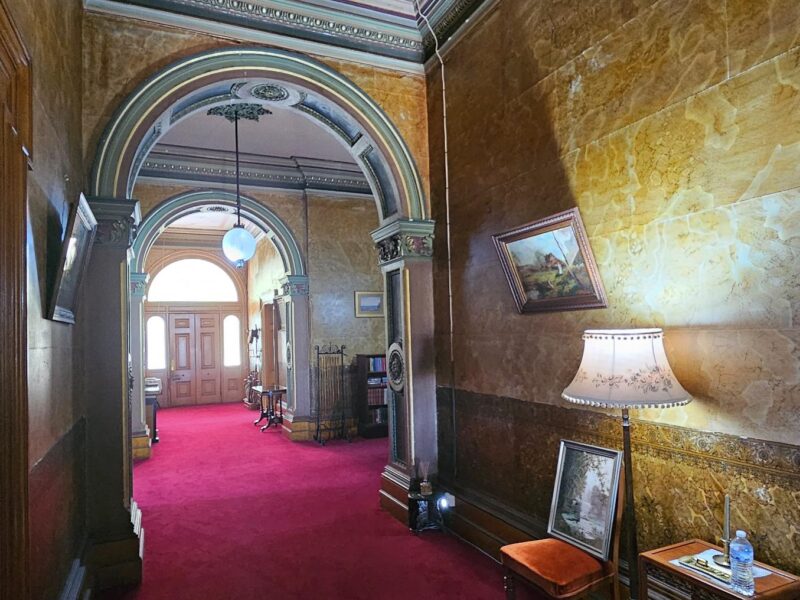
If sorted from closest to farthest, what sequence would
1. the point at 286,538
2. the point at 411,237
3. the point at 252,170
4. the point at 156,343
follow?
the point at 286,538 < the point at 411,237 < the point at 252,170 < the point at 156,343

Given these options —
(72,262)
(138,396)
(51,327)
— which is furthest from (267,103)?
(138,396)

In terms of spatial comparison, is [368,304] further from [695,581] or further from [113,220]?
[695,581]

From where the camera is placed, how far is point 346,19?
4.49m

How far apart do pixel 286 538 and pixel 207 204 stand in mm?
5377

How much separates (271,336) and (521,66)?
29.1 ft

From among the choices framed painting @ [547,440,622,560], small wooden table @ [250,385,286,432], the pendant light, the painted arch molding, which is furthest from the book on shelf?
framed painting @ [547,440,622,560]

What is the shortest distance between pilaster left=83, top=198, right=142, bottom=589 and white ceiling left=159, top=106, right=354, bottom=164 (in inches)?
116

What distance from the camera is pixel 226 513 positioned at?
5020 mm

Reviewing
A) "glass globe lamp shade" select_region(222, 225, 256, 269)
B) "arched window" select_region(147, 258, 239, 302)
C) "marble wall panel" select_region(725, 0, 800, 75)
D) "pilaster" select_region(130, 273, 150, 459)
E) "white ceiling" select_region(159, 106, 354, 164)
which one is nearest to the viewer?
"marble wall panel" select_region(725, 0, 800, 75)

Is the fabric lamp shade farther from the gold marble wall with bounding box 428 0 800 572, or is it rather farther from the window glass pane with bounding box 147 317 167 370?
the window glass pane with bounding box 147 317 167 370

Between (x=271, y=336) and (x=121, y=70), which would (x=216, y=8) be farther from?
(x=271, y=336)

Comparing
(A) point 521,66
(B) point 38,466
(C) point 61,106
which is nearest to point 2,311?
(B) point 38,466

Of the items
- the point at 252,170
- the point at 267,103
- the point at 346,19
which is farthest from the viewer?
the point at 252,170

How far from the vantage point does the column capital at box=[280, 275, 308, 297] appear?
830 centimetres
